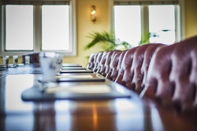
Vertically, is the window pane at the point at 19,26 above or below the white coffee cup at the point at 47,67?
above

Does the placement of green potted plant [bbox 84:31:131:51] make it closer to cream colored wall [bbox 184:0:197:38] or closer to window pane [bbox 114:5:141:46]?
window pane [bbox 114:5:141:46]

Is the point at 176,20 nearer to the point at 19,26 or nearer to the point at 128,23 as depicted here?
the point at 128,23

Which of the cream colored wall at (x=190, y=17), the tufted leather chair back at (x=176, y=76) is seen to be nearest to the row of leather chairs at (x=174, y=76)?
the tufted leather chair back at (x=176, y=76)

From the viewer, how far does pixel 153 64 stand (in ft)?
3.68

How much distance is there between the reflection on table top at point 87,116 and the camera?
0.46 metres

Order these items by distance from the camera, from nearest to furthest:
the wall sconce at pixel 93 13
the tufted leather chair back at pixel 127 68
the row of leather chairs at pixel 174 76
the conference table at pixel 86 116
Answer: the conference table at pixel 86 116 < the row of leather chairs at pixel 174 76 < the tufted leather chair back at pixel 127 68 < the wall sconce at pixel 93 13

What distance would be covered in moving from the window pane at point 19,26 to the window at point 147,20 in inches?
74.7

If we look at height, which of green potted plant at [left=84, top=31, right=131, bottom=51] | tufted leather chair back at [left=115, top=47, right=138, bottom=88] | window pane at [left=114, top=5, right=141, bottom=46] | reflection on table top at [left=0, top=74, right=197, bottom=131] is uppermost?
window pane at [left=114, top=5, right=141, bottom=46]

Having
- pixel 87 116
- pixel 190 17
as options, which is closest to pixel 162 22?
pixel 190 17

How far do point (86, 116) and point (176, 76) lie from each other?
535 mm

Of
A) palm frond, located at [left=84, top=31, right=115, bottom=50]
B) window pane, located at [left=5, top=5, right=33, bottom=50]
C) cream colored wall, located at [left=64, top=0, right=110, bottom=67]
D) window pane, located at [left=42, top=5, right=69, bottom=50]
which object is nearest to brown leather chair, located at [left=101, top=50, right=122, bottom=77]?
palm frond, located at [left=84, top=31, right=115, bottom=50]

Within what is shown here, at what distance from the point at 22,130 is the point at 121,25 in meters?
5.34

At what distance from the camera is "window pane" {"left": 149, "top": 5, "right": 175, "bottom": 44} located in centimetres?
559

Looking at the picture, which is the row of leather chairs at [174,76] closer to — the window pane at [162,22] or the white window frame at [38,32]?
the white window frame at [38,32]
